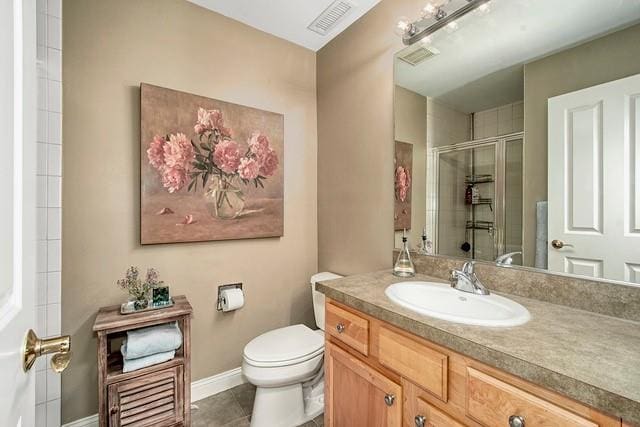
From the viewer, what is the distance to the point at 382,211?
1.82 m

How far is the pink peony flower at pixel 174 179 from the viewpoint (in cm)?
171

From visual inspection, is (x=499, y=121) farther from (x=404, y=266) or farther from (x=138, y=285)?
(x=138, y=285)

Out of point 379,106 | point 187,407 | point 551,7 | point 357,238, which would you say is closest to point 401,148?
point 379,106

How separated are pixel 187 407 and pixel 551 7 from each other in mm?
2492

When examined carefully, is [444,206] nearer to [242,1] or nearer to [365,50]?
[365,50]

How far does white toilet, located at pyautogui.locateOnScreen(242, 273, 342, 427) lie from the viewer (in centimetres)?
151

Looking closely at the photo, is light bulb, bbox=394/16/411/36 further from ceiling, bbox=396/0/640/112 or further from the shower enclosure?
the shower enclosure

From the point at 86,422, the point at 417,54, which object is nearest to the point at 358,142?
the point at 417,54

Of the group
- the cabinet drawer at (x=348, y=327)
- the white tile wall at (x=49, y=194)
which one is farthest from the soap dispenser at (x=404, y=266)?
the white tile wall at (x=49, y=194)

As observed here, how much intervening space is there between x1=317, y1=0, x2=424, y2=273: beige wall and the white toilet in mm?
639

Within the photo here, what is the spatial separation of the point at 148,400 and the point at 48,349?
1161 mm

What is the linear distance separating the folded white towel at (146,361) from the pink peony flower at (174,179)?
2.96 ft

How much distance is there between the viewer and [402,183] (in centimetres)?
169

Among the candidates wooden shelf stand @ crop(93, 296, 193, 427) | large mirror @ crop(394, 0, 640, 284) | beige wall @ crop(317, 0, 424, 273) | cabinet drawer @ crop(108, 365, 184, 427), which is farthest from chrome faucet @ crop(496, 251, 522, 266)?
cabinet drawer @ crop(108, 365, 184, 427)
